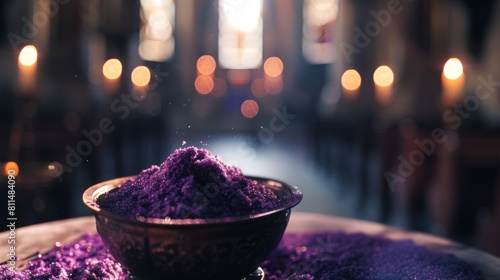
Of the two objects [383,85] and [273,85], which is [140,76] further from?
[383,85]

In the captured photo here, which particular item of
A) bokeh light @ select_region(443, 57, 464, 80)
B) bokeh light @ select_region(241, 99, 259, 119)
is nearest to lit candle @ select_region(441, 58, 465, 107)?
bokeh light @ select_region(443, 57, 464, 80)

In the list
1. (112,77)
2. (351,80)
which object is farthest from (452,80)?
(351,80)

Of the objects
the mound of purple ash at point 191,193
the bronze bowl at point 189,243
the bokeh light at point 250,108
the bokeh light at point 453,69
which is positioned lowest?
the bokeh light at point 250,108

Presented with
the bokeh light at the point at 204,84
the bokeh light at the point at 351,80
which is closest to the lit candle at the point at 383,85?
the bokeh light at the point at 351,80

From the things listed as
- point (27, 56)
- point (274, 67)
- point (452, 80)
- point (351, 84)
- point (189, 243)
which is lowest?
point (189, 243)

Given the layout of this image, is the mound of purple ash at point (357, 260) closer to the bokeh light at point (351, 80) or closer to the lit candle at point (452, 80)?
the lit candle at point (452, 80)

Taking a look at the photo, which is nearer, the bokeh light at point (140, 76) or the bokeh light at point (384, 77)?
the bokeh light at point (384, 77)
